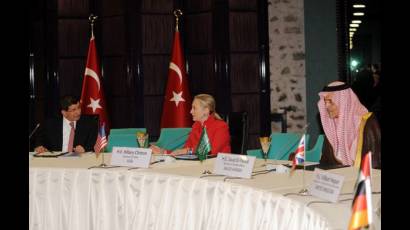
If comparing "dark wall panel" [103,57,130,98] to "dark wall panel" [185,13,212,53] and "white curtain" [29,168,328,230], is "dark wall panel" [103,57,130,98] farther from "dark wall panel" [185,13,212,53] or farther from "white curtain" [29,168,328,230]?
"white curtain" [29,168,328,230]

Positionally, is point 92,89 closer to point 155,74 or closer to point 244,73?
point 155,74

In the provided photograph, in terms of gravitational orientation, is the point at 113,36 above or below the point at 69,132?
above

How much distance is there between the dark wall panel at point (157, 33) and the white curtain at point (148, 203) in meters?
3.90

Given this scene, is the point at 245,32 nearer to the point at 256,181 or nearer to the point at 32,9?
the point at 32,9

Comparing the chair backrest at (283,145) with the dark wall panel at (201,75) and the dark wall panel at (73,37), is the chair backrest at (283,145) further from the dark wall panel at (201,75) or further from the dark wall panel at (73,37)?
the dark wall panel at (73,37)

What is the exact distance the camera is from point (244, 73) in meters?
7.58

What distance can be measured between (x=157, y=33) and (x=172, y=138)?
2258 mm

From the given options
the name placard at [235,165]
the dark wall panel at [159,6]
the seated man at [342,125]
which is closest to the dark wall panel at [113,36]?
the dark wall panel at [159,6]

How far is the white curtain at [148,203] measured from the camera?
2.66 m

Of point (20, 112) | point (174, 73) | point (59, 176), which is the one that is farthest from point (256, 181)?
point (174, 73)

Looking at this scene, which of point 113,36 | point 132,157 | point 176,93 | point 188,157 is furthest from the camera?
point 113,36

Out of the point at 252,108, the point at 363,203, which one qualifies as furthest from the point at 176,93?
the point at 363,203

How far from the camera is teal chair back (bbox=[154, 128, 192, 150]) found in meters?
5.70

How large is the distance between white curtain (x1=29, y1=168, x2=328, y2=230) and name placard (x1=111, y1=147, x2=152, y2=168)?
0.14 m
